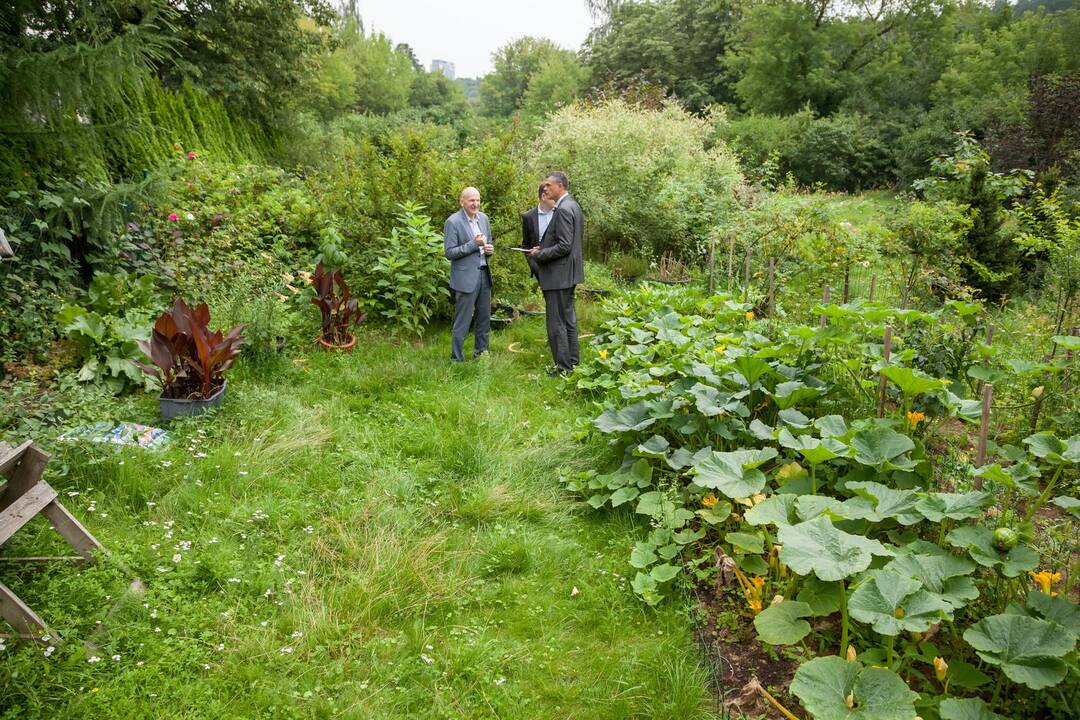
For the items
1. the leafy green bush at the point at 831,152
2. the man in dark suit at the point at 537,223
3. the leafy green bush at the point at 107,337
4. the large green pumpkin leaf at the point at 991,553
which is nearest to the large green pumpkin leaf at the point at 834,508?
the large green pumpkin leaf at the point at 991,553

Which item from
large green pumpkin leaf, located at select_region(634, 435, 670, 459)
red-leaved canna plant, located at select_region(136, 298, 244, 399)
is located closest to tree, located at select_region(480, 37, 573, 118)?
red-leaved canna plant, located at select_region(136, 298, 244, 399)

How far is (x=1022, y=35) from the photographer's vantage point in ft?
72.2

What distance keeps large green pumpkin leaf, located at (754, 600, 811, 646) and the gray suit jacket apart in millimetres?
3902

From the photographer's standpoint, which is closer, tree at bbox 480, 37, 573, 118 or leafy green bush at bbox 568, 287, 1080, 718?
leafy green bush at bbox 568, 287, 1080, 718

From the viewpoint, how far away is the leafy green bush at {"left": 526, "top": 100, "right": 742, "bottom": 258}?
9172 millimetres

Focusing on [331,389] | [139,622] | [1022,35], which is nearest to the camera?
[139,622]

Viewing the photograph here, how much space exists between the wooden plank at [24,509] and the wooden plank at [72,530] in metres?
0.05

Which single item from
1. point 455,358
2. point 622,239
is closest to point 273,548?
point 455,358

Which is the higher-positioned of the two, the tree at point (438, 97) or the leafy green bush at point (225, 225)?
the tree at point (438, 97)

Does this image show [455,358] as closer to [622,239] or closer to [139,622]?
[139,622]

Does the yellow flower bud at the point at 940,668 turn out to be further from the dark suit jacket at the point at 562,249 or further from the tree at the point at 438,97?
the tree at the point at 438,97

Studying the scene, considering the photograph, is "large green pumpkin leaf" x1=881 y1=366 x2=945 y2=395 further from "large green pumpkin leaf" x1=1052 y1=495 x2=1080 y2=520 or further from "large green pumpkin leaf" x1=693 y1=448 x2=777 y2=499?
"large green pumpkin leaf" x1=1052 y1=495 x2=1080 y2=520

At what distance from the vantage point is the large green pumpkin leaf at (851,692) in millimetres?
1854

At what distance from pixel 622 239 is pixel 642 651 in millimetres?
7948
